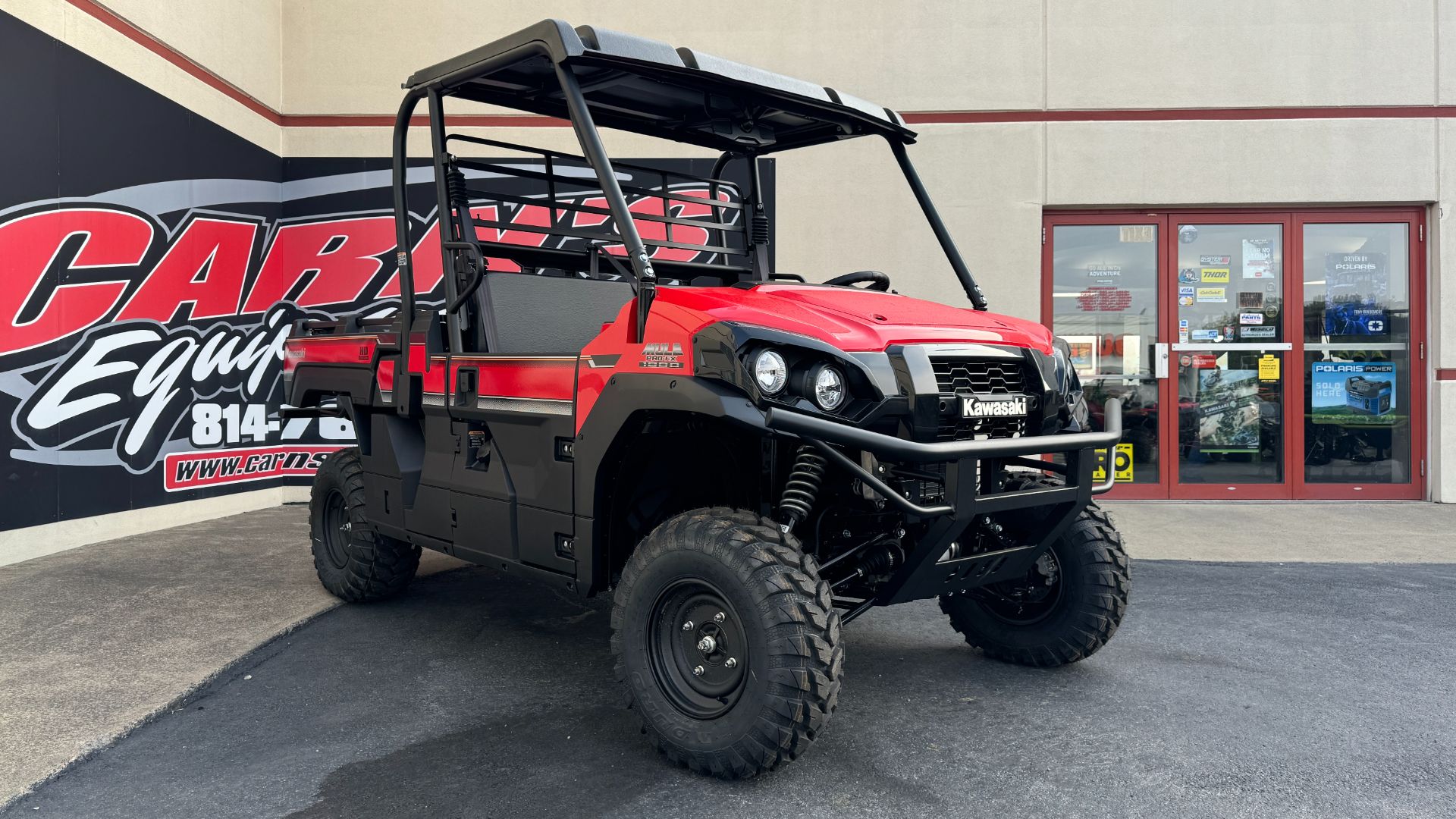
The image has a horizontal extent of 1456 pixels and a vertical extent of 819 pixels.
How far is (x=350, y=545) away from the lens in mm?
5031

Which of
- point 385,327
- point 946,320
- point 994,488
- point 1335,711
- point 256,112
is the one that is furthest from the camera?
point 256,112

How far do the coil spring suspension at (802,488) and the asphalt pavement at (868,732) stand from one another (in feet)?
2.57

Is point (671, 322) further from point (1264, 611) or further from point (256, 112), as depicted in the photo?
point (256, 112)

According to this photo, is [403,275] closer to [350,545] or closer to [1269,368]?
[350,545]

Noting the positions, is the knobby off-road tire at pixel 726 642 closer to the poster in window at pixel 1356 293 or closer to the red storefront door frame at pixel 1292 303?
the red storefront door frame at pixel 1292 303

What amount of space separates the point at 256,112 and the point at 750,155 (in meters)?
5.61

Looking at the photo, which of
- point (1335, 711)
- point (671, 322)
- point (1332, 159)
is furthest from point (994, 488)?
point (1332, 159)

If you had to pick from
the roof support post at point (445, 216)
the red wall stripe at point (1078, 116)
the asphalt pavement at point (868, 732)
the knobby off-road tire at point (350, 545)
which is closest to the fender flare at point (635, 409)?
the asphalt pavement at point (868, 732)

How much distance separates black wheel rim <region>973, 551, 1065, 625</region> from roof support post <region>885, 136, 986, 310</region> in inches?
43.0

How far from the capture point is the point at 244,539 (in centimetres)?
694

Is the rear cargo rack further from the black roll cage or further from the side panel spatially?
the side panel

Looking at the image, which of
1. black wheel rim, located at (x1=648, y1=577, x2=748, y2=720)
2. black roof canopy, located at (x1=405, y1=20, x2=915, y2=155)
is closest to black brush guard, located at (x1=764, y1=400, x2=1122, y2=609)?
black wheel rim, located at (x1=648, y1=577, x2=748, y2=720)

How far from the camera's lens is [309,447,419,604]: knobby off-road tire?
4988mm

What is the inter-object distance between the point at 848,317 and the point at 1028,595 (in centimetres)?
162
